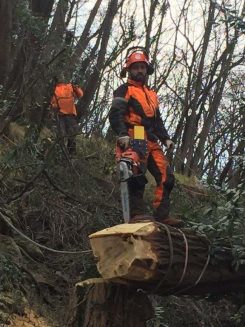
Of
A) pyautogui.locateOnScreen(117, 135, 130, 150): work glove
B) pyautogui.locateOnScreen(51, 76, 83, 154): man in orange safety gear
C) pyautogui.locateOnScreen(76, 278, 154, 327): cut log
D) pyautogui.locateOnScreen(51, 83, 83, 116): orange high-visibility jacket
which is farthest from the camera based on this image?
pyautogui.locateOnScreen(51, 76, 83, 154): man in orange safety gear

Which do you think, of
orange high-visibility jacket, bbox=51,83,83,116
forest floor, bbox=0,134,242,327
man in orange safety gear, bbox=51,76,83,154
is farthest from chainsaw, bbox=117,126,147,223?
man in orange safety gear, bbox=51,76,83,154

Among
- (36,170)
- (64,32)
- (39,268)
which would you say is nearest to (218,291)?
(39,268)

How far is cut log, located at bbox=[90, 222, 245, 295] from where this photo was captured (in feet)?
12.0

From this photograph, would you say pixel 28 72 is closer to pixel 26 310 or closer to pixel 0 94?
pixel 0 94

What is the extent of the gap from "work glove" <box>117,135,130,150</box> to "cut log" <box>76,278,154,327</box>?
60.5 inches

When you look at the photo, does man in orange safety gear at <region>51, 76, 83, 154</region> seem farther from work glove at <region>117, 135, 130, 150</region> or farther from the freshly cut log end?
the freshly cut log end

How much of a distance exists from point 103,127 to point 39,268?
721 centimetres

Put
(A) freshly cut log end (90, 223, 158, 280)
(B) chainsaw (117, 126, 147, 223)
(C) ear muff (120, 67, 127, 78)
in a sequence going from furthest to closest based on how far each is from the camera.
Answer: (C) ear muff (120, 67, 127, 78), (B) chainsaw (117, 126, 147, 223), (A) freshly cut log end (90, 223, 158, 280)

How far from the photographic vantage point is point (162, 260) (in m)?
3.70

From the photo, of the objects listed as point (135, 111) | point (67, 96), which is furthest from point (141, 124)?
point (67, 96)

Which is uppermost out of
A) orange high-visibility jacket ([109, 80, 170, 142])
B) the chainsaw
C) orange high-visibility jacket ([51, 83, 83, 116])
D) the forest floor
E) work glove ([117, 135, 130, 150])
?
orange high-visibility jacket ([51, 83, 83, 116])

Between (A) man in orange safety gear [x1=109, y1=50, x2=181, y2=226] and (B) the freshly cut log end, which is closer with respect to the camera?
(B) the freshly cut log end

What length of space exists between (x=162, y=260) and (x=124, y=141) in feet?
5.44

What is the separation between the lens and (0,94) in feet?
Result: 23.3
